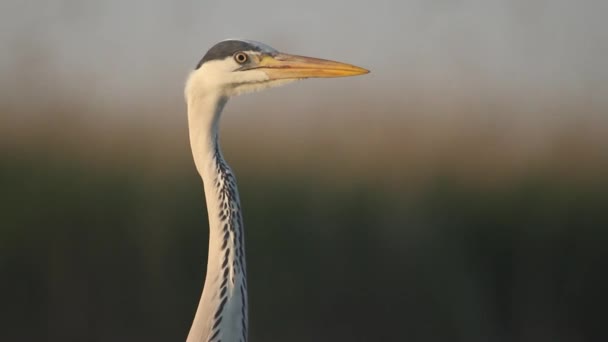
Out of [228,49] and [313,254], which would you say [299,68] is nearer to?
[228,49]

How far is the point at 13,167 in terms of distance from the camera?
2.87m

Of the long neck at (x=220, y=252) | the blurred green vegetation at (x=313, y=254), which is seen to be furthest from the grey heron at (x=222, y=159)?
the blurred green vegetation at (x=313, y=254)

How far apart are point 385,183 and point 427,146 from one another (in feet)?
0.70

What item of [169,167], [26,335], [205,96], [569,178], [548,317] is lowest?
[548,317]

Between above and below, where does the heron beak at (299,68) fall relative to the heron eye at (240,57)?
below

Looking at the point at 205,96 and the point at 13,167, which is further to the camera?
the point at 13,167

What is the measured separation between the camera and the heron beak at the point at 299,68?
1.69 metres

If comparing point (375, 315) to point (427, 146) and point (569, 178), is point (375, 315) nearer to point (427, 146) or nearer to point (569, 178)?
point (427, 146)

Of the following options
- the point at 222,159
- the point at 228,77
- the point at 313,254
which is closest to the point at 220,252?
the point at 222,159

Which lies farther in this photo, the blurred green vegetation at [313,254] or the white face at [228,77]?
the blurred green vegetation at [313,254]

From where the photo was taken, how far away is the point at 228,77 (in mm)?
1679

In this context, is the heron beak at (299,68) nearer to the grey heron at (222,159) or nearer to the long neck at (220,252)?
the grey heron at (222,159)

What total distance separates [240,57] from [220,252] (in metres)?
0.42

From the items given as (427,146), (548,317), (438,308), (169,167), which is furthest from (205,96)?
(548,317)
